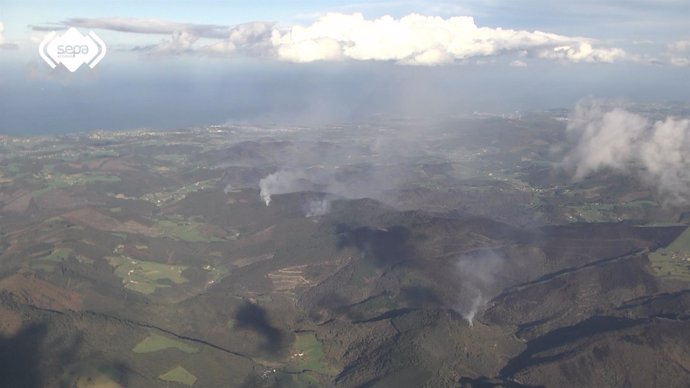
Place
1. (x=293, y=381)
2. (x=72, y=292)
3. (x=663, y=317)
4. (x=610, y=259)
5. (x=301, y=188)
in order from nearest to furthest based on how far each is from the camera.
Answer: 1. (x=293, y=381)
2. (x=663, y=317)
3. (x=72, y=292)
4. (x=610, y=259)
5. (x=301, y=188)

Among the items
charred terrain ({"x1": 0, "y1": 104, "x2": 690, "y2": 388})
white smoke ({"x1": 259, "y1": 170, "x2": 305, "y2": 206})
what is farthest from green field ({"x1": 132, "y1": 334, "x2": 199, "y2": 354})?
white smoke ({"x1": 259, "y1": 170, "x2": 305, "y2": 206})

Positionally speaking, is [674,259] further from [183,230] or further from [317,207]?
[183,230]

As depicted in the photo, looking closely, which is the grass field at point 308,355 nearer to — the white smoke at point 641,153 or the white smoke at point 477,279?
the white smoke at point 477,279

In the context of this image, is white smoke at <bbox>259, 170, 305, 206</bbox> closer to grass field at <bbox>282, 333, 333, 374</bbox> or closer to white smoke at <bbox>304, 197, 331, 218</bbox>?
white smoke at <bbox>304, 197, 331, 218</bbox>

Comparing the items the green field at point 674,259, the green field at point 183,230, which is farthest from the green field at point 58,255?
the green field at point 674,259

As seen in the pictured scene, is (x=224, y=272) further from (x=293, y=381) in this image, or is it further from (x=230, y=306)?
(x=293, y=381)

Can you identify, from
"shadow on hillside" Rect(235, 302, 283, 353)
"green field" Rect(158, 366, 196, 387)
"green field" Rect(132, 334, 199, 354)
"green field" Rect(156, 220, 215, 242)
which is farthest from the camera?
"green field" Rect(156, 220, 215, 242)

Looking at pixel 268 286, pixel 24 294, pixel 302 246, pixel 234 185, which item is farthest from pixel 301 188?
pixel 24 294
